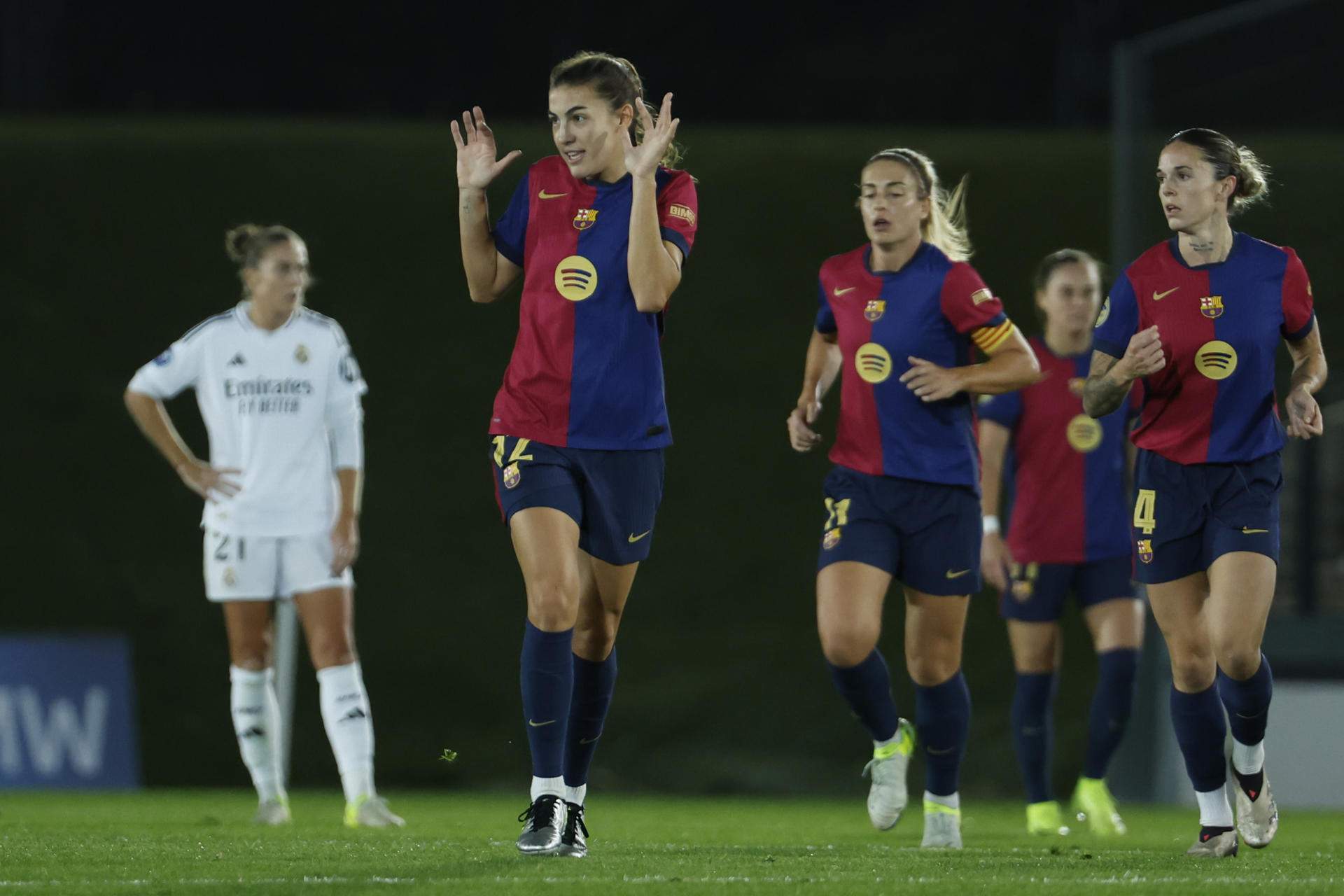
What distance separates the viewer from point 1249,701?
5.02 meters

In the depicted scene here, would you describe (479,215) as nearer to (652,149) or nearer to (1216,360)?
(652,149)

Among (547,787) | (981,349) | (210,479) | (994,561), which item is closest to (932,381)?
(981,349)

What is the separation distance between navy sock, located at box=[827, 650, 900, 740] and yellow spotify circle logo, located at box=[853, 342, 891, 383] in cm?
82

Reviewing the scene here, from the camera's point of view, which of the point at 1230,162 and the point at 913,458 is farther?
the point at 913,458

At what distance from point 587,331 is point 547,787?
3.62 ft

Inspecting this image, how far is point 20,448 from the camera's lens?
31.4 feet

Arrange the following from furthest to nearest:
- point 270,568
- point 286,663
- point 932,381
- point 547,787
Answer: point 286,663
point 270,568
point 932,381
point 547,787

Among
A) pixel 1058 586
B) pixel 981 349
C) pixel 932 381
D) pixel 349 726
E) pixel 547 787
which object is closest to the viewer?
pixel 547 787

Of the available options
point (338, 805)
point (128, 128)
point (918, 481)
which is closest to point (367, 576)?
point (338, 805)

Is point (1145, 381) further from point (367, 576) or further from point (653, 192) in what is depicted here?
point (367, 576)

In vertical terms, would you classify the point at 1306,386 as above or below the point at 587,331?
below

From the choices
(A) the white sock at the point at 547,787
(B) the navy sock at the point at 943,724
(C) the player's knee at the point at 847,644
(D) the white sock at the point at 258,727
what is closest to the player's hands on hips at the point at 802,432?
(C) the player's knee at the point at 847,644

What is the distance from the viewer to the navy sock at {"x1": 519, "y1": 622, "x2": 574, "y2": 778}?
4.59m

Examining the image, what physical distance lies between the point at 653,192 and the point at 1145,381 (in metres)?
1.44
